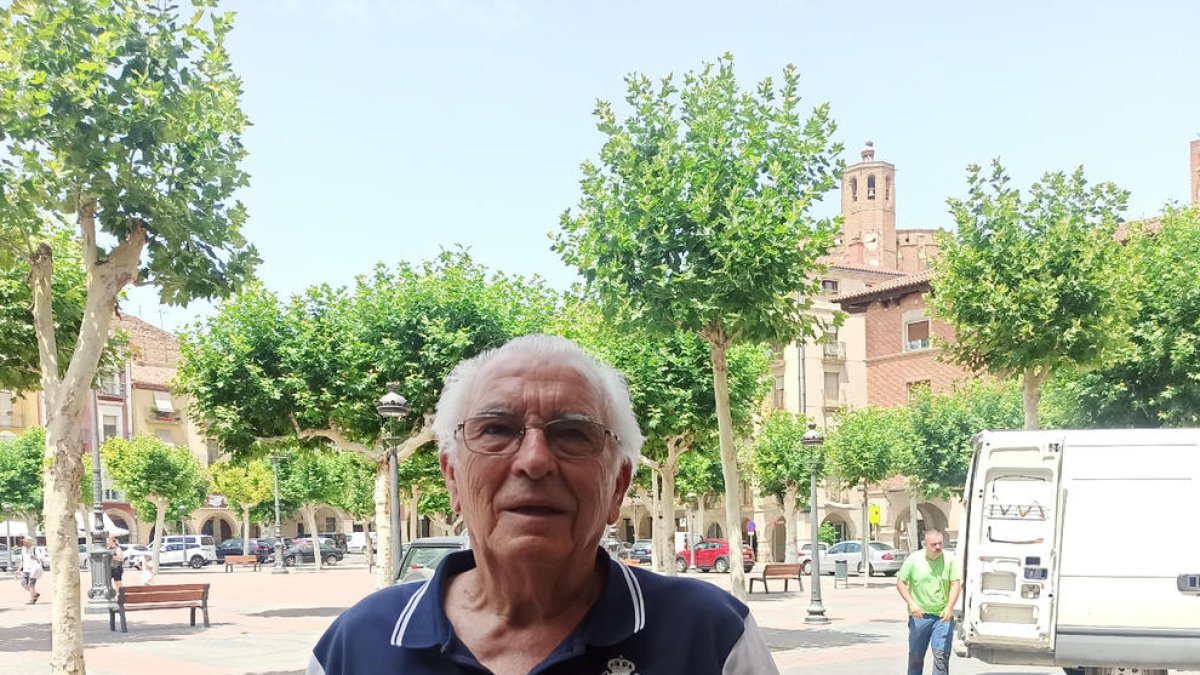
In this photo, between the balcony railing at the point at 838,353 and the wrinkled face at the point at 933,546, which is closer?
the wrinkled face at the point at 933,546

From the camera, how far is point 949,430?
46.2m

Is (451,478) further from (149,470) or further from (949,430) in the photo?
(149,470)

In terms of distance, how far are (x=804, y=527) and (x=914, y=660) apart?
53.3 metres

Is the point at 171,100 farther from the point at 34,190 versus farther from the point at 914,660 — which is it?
the point at 914,660

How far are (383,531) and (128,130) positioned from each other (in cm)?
1432

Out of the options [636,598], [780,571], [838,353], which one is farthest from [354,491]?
[636,598]

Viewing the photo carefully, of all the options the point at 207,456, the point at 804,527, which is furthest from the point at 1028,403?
the point at 207,456

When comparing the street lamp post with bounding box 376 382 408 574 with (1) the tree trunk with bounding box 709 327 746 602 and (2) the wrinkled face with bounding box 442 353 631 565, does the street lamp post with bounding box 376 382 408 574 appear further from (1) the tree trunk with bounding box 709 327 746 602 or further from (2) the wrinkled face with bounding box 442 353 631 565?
(2) the wrinkled face with bounding box 442 353 631 565

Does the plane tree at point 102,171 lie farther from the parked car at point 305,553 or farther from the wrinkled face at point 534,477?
the parked car at point 305,553

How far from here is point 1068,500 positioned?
37.2 feet

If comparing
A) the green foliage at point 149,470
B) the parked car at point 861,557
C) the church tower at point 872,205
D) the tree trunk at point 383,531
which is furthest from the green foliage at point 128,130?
the church tower at point 872,205

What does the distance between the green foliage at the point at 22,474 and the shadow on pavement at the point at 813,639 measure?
170ft

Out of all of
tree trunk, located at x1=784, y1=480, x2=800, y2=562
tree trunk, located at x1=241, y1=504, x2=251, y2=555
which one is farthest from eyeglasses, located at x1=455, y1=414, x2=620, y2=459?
tree trunk, located at x1=241, y1=504, x2=251, y2=555

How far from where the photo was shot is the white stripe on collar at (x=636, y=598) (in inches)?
89.9
